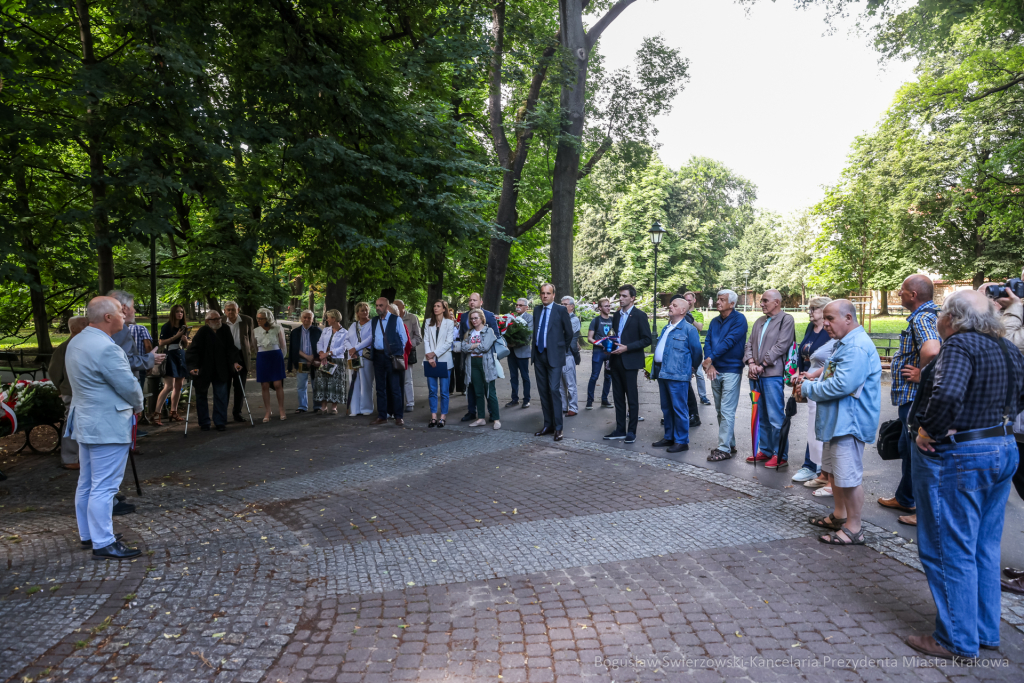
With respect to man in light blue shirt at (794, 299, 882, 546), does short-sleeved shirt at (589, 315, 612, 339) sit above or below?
above

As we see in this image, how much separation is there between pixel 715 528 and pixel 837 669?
6.98 ft

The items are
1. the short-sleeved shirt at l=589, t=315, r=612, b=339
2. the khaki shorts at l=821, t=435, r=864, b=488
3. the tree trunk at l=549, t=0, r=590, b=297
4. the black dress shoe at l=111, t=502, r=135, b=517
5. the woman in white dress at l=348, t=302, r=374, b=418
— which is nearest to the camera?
the khaki shorts at l=821, t=435, r=864, b=488

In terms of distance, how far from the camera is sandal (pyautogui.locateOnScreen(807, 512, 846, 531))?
5359mm

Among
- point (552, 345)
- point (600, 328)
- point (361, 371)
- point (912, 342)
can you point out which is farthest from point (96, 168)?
point (912, 342)

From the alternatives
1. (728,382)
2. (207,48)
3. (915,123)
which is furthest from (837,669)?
(915,123)

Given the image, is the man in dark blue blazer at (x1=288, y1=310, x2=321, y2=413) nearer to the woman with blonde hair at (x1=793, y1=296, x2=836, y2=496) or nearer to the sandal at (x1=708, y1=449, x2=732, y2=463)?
the sandal at (x1=708, y1=449, x2=732, y2=463)

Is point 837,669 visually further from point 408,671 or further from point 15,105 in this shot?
point 15,105

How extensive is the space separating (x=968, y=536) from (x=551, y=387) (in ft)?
20.3

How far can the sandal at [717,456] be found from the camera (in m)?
7.86

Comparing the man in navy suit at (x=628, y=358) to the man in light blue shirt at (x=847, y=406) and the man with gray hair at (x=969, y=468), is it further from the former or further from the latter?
the man with gray hair at (x=969, y=468)

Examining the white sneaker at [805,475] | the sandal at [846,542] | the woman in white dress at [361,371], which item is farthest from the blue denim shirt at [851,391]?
the woman in white dress at [361,371]

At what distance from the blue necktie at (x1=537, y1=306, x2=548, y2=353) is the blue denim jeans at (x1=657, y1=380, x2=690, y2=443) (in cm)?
181

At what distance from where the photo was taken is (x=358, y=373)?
11609 mm

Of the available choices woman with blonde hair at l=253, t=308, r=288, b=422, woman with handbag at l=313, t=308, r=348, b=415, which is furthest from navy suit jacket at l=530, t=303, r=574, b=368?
woman with blonde hair at l=253, t=308, r=288, b=422
